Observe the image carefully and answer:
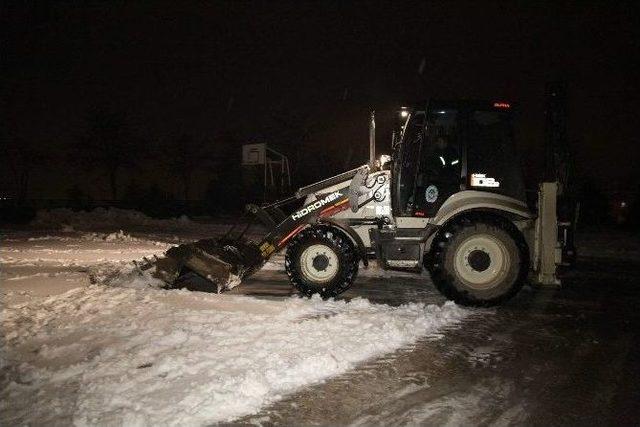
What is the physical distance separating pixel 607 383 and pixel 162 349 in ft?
14.5

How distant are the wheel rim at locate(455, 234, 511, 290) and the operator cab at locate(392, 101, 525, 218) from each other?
0.75 m

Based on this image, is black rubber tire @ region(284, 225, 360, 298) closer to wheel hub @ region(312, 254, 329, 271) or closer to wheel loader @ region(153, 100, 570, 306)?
wheel loader @ region(153, 100, 570, 306)

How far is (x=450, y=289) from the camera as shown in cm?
771

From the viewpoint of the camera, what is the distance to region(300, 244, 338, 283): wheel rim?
827 cm

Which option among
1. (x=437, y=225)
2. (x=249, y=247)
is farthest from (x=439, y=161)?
(x=249, y=247)

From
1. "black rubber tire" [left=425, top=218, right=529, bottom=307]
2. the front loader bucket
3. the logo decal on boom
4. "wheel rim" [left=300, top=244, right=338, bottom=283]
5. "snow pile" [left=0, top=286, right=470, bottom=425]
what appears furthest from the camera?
the logo decal on boom

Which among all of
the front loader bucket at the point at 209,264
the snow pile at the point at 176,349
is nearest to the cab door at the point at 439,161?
the snow pile at the point at 176,349

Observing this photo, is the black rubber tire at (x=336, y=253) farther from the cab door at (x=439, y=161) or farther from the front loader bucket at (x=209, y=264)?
the cab door at (x=439, y=161)

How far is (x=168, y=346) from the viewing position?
5.56 metres

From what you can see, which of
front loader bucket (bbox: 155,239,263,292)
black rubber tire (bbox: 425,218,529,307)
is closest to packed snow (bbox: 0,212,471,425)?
front loader bucket (bbox: 155,239,263,292)

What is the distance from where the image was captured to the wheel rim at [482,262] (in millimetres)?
7730

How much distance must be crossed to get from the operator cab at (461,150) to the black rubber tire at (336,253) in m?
1.35

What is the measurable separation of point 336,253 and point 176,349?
3334mm

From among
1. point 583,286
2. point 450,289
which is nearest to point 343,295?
point 450,289
